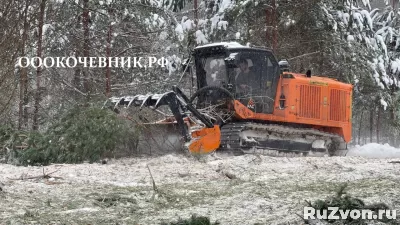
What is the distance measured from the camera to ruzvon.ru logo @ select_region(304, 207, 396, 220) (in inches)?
221

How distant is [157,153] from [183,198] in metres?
5.04

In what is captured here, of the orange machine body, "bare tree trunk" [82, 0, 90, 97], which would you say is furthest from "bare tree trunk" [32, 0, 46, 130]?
the orange machine body

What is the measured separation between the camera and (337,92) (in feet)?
49.3

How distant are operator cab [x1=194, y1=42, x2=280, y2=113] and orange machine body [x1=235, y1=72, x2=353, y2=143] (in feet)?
0.71

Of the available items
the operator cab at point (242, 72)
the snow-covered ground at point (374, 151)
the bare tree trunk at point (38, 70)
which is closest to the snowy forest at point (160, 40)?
the bare tree trunk at point (38, 70)

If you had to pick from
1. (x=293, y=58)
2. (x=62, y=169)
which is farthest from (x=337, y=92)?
(x=62, y=169)

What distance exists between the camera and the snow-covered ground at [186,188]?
6.53m

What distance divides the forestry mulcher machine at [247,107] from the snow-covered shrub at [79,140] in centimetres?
91

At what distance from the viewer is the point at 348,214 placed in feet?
18.9

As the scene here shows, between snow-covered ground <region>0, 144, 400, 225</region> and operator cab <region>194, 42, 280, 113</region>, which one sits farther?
operator cab <region>194, 42, 280, 113</region>

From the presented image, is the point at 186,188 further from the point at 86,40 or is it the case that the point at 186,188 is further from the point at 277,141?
the point at 86,40

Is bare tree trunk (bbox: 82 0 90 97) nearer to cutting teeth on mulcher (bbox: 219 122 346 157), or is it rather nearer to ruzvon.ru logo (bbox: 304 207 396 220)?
cutting teeth on mulcher (bbox: 219 122 346 157)

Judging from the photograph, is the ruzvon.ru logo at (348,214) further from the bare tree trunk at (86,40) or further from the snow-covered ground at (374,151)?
the bare tree trunk at (86,40)

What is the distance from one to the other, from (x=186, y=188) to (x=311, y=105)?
668 centimetres
